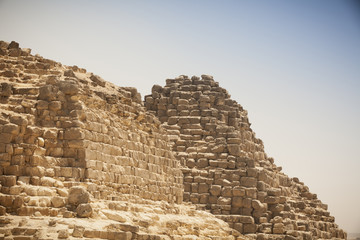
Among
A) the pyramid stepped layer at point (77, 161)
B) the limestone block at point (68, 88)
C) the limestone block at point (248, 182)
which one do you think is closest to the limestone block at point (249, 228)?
the limestone block at point (248, 182)

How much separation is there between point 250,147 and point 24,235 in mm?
23825

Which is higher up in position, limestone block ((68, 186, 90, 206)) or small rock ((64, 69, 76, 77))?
small rock ((64, 69, 76, 77))

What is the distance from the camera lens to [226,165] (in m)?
44.3

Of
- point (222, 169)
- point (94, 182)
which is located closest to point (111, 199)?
point (94, 182)

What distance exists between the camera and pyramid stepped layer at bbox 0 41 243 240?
28297 millimetres

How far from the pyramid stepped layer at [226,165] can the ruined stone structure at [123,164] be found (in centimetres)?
6

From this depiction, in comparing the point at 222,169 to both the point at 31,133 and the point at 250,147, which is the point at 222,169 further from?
the point at 31,133

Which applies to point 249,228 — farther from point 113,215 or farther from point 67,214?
point 67,214

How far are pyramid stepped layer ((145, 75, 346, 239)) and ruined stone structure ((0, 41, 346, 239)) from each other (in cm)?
6

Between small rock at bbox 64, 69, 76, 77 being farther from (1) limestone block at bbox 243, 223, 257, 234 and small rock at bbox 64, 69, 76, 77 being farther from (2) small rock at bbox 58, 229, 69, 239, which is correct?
(1) limestone block at bbox 243, 223, 257, 234

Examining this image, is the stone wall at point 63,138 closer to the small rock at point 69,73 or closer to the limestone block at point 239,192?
the small rock at point 69,73

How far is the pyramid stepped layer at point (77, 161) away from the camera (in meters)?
28.3

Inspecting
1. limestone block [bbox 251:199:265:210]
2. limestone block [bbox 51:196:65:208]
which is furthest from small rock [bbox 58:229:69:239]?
limestone block [bbox 251:199:265:210]

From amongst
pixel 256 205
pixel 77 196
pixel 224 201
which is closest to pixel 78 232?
pixel 77 196
